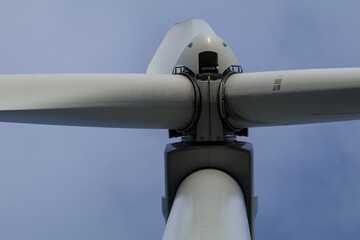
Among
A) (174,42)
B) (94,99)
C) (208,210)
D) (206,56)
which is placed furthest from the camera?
(174,42)

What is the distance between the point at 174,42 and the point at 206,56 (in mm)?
4286

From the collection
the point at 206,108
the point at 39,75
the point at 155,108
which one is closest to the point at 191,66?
the point at 206,108

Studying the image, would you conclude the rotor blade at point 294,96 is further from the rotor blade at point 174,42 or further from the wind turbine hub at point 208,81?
the rotor blade at point 174,42

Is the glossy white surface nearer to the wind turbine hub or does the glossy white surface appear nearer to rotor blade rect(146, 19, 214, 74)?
the wind turbine hub

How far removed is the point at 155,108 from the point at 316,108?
9.41 ft

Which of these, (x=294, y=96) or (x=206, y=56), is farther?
(x=206, y=56)

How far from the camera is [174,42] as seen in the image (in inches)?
512

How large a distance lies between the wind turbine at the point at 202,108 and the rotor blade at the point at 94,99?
0.05ft

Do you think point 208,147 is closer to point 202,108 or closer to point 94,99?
point 202,108

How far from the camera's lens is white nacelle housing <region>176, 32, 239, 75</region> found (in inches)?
349

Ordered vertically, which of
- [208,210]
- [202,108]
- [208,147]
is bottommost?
[208,210]

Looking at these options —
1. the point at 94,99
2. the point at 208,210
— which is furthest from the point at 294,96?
the point at 94,99

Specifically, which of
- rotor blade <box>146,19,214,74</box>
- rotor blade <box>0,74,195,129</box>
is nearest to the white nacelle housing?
rotor blade <box>0,74,195,129</box>

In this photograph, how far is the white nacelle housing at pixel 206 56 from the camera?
8.87m
